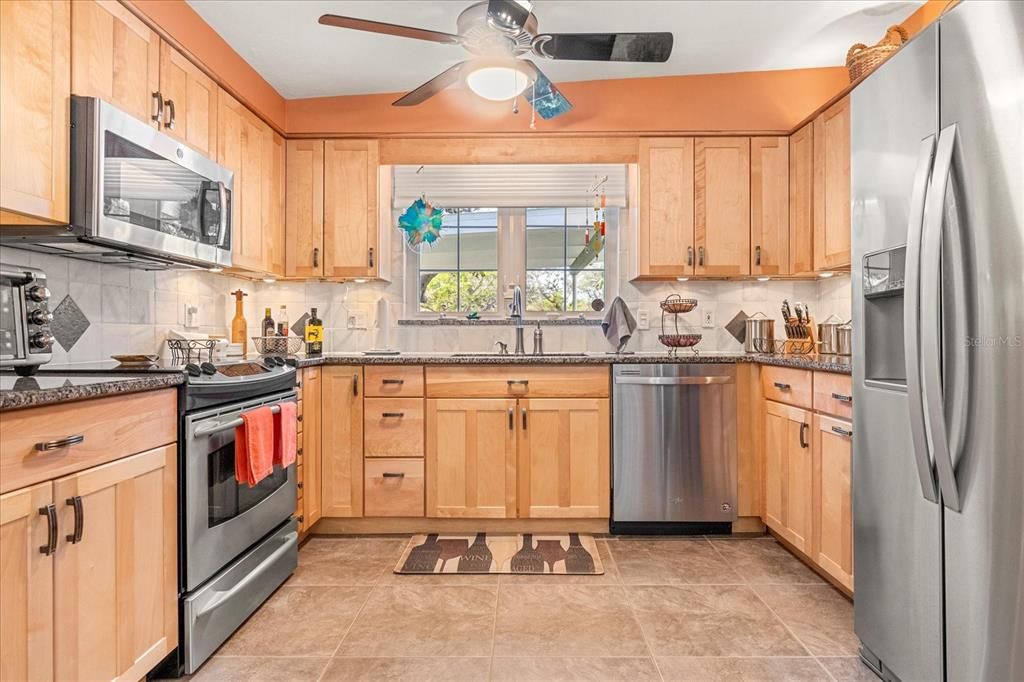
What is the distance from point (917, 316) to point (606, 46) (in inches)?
58.0

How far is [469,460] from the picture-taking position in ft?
9.66

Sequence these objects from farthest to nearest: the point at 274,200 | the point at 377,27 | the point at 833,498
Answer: the point at 274,200, the point at 833,498, the point at 377,27

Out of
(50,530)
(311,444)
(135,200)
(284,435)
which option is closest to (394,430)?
(311,444)

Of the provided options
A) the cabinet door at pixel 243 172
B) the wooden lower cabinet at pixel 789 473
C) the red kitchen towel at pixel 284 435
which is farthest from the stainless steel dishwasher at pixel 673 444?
the cabinet door at pixel 243 172

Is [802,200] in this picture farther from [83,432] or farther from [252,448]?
[83,432]

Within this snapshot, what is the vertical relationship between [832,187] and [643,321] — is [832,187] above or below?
above

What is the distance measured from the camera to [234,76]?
2.82m

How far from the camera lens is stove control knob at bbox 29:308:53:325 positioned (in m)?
1.53

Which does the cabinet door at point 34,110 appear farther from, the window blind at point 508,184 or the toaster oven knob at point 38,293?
the window blind at point 508,184

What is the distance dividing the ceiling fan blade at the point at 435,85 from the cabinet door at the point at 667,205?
1282mm

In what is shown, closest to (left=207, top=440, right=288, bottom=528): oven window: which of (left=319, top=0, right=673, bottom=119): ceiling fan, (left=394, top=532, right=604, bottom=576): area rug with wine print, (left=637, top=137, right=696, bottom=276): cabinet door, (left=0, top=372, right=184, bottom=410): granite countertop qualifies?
(left=0, top=372, right=184, bottom=410): granite countertop

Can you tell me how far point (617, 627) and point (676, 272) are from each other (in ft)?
6.54

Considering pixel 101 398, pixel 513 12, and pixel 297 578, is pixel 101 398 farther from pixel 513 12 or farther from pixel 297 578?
pixel 513 12

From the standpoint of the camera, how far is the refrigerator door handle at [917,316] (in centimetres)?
141
